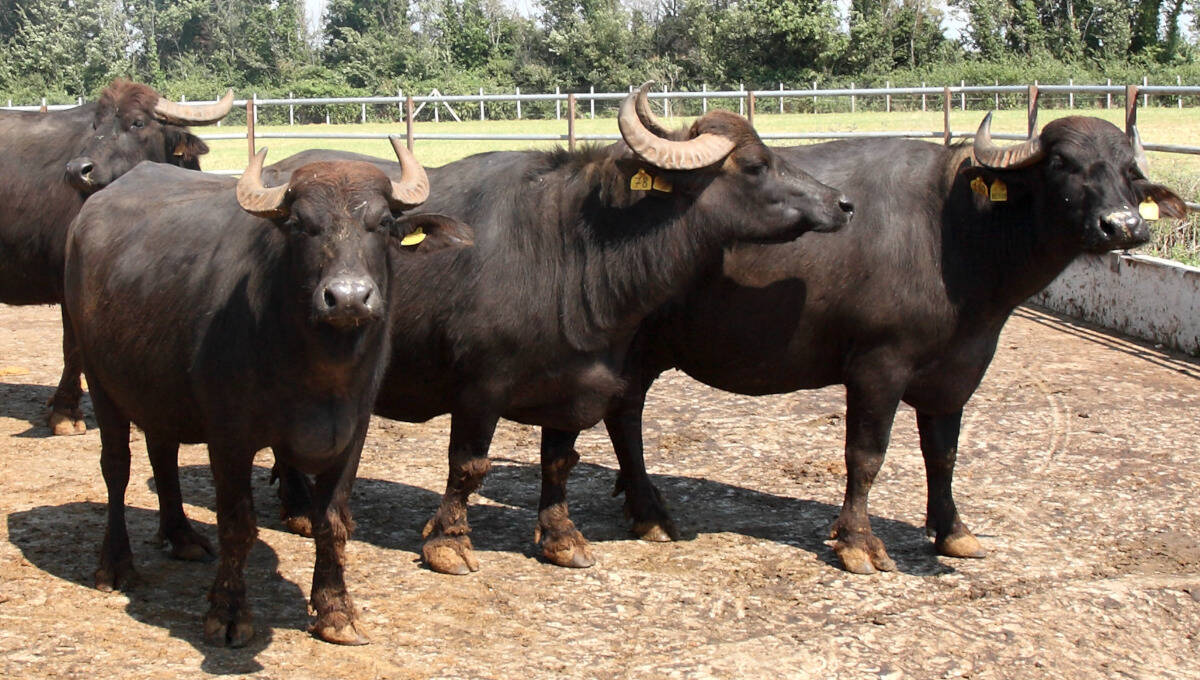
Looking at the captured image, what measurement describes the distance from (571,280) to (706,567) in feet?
5.43

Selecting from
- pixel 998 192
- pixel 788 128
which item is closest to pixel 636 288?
pixel 998 192

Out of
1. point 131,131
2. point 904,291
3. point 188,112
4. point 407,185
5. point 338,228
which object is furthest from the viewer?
point 188,112

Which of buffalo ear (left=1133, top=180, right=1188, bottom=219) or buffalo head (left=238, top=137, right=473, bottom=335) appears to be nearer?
buffalo head (left=238, top=137, right=473, bottom=335)

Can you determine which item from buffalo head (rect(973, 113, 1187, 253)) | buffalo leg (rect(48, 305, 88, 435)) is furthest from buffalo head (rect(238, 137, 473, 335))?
buffalo leg (rect(48, 305, 88, 435))

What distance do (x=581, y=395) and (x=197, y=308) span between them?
2003 mm

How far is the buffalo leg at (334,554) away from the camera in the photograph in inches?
208

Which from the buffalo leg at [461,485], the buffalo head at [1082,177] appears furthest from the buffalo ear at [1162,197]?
the buffalo leg at [461,485]

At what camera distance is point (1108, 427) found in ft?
29.3

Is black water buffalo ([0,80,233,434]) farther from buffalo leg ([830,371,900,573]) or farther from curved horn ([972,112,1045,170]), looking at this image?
curved horn ([972,112,1045,170])

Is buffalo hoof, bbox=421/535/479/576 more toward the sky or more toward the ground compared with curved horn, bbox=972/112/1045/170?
more toward the ground

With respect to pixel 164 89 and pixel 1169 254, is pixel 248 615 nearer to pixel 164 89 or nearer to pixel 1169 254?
pixel 1169 254

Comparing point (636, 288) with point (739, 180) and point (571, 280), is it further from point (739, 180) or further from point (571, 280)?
point (739, 180)

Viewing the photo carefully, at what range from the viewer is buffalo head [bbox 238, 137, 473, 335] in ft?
15.1

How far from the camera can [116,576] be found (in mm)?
5855
